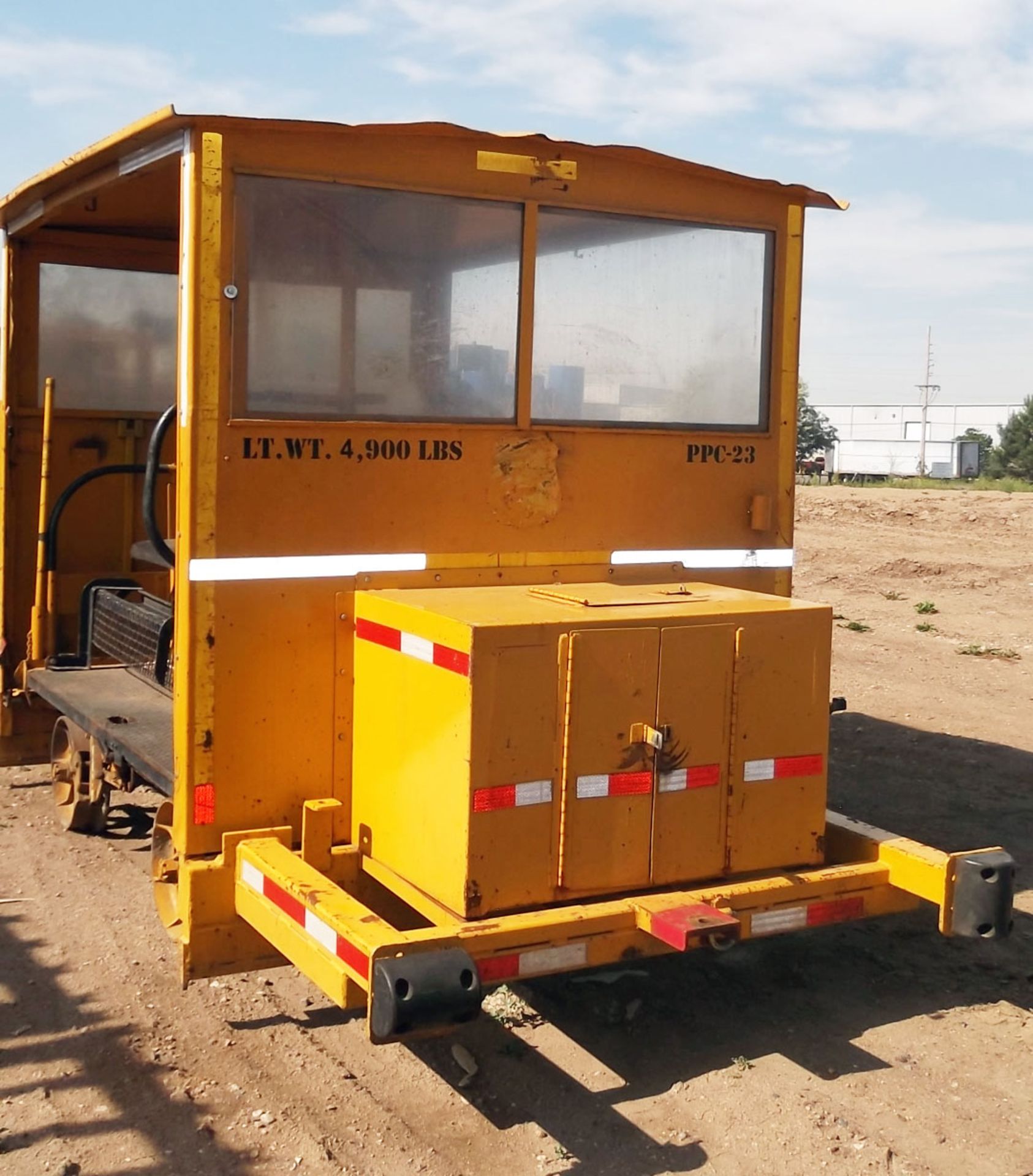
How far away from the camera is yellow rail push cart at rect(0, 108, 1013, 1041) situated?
12.5 ft

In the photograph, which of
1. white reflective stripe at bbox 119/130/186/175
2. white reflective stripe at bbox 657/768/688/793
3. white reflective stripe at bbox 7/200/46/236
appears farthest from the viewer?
white reflective stripe at bbox 7/200/46/236

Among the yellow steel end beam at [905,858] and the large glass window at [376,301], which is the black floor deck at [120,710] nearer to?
the large glass window at [376,301]

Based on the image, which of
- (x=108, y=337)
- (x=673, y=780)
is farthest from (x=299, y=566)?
(x=108, y=337)

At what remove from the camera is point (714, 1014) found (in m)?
4.55

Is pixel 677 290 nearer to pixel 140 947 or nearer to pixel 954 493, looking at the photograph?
pixel 140 947

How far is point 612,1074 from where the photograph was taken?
161 inches

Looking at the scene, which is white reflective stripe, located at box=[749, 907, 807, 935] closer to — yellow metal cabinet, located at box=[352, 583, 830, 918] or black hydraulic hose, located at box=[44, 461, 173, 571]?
yellow metal cabinet, located at box=[352, 583, 830, 918]

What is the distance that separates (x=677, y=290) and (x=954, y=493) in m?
22.3

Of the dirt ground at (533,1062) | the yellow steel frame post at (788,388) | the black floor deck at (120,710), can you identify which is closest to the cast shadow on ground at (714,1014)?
the dirt ground at (533,1062)

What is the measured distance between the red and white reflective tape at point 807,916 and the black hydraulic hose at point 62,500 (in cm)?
413

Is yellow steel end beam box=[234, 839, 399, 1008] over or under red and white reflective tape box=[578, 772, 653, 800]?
under

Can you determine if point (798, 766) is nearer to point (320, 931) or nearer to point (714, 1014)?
point (714, 1014)

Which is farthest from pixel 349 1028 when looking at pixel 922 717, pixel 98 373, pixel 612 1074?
pixel 922 717

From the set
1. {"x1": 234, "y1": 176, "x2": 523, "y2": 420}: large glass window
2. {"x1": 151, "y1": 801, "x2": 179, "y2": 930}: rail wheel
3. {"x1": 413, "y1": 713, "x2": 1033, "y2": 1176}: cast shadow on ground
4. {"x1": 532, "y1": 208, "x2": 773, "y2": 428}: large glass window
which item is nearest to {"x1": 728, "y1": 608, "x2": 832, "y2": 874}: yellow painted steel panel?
{"x1": 413, "y1": 713, "x2": 1033, "y2": 1176}: cast shadow on ground
